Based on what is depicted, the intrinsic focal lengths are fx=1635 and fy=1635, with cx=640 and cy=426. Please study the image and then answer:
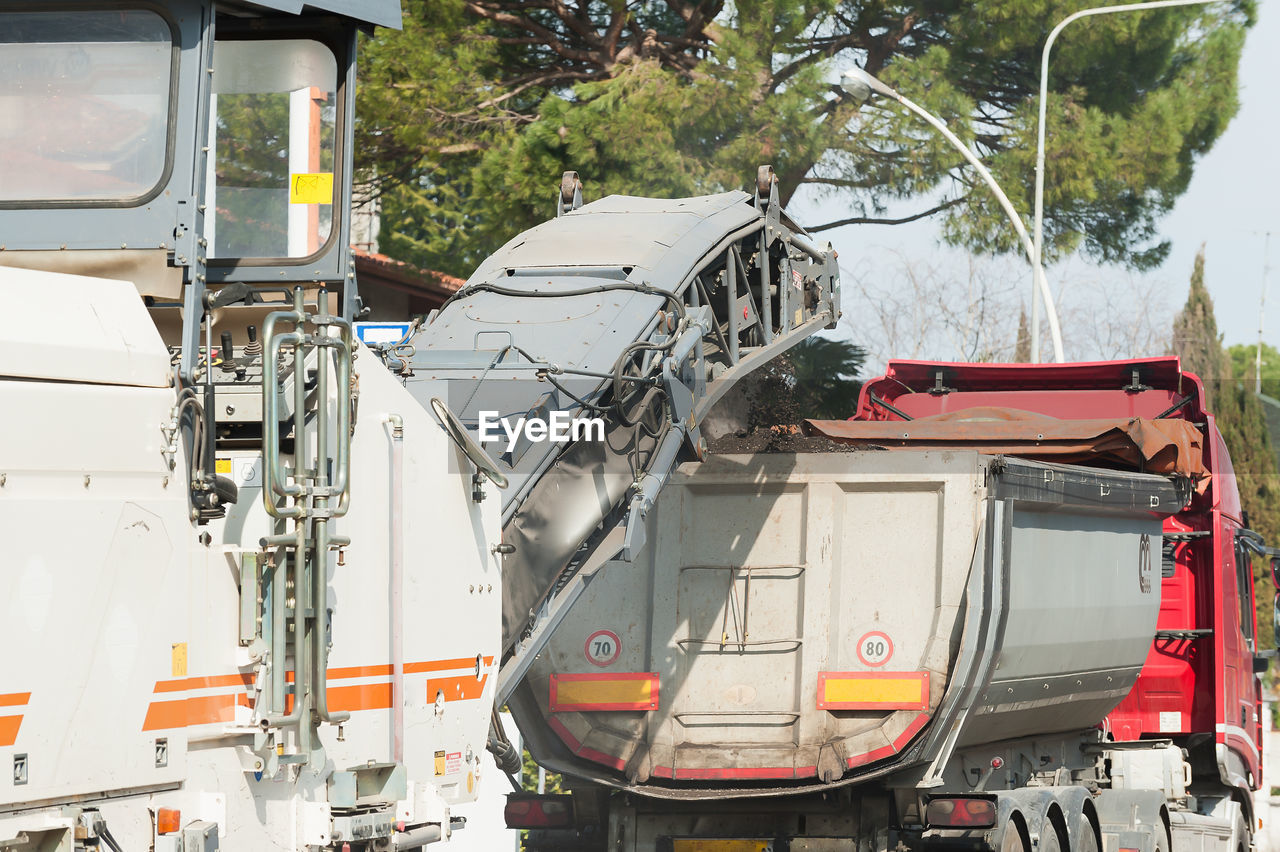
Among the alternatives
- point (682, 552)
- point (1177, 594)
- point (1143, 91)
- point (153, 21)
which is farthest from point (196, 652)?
point (1143, 91)

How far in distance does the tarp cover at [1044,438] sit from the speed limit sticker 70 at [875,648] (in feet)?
5.06

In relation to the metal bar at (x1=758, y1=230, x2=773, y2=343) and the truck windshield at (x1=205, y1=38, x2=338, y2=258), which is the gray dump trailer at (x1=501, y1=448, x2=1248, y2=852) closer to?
the metal bar at (x1=758, y1=230, x2=773, y2=343)

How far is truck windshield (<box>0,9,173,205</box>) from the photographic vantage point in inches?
193

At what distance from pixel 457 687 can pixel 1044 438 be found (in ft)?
15.4

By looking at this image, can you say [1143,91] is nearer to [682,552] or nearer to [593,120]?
[593,120]

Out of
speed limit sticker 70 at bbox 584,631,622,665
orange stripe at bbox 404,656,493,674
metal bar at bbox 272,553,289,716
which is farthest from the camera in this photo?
speed limit sticker 70 at bbox 584,631,622,665

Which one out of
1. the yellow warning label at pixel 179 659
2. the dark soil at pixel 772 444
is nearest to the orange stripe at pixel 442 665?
the yellow warning label at pixel 179 659

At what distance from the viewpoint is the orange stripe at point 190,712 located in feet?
14.1

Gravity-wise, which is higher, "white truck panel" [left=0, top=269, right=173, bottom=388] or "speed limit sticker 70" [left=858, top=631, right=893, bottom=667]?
"white truck panel" [left=0, top=269, right=173, bottom=388]

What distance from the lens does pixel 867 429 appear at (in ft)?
30.1

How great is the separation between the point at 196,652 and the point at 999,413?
6.52 metres

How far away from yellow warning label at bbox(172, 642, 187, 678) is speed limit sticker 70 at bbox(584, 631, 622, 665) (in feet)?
13.0

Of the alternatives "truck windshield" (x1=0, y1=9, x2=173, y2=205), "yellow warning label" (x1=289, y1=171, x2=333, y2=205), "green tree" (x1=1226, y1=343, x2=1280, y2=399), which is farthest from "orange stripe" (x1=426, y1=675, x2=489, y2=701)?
"green tree" (x1=1226, y1=343, x2=1280, y2=399)

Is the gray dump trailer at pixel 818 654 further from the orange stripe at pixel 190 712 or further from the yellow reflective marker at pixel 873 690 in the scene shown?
the orange stripe at pixel 190 712
